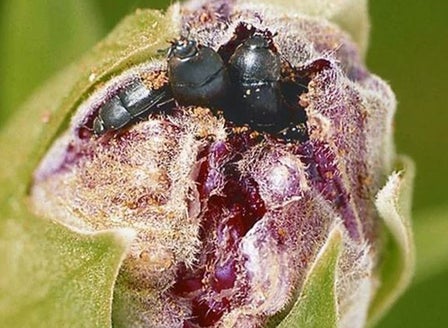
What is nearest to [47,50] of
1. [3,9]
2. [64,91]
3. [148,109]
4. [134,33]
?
[3,9]

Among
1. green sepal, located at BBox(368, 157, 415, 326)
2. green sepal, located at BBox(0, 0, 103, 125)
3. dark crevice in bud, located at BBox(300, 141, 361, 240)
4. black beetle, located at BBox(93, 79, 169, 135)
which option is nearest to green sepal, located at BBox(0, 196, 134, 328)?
black beetle, located at BBox(93, 79, 169, 135)

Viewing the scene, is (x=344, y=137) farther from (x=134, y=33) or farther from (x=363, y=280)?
(x=134, y=33)

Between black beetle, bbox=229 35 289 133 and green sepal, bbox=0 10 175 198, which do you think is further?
green sepal, bbox=0 10 175 198

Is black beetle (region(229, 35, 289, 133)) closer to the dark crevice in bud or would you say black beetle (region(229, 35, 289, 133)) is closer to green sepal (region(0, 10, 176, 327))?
the dark crevice in bud

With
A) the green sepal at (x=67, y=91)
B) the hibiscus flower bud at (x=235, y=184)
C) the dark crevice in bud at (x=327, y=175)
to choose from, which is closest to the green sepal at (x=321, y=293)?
the hibiscus flower bud at (x=235, y=184)

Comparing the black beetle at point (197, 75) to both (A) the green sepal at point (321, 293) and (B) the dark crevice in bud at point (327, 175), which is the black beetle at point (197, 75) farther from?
(A) the green sepal at point (321, 293)

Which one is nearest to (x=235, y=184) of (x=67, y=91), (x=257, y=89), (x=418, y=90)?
(x=257, y=89)
